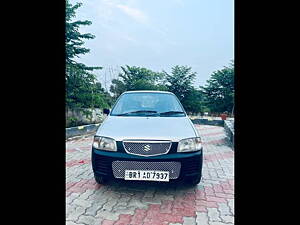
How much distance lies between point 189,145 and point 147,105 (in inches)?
44.1

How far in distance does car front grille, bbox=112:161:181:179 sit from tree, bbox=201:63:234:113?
11055mm

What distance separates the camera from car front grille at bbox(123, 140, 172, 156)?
2465 mm

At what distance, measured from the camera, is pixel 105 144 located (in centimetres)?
255

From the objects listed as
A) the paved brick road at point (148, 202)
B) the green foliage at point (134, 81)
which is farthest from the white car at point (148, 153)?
the green foliage at point (134, 81)

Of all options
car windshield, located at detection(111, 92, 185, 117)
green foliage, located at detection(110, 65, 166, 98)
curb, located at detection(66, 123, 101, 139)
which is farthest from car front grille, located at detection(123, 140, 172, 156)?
green foliage, located at detection(110, 65, 166, 98)

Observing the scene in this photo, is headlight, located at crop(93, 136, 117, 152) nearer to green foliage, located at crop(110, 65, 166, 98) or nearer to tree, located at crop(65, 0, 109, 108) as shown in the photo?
tree, located at crop(65, 0, 109, 108)

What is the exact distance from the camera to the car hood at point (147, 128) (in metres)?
2.52

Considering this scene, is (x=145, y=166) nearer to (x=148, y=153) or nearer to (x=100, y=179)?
(x=148, y=153)

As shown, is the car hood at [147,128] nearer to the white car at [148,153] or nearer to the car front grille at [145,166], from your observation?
the white car at [148,153]

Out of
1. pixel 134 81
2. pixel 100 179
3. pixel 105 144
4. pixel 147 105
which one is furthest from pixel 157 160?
pixel 134 81
